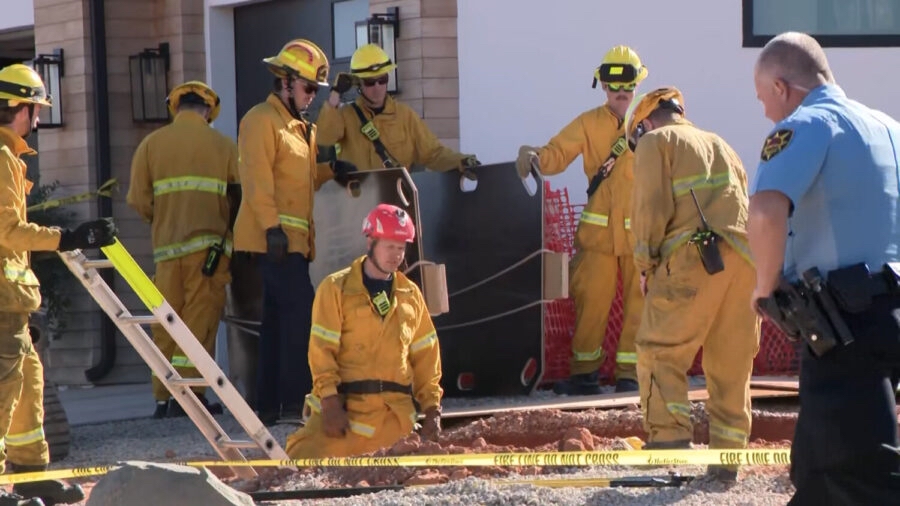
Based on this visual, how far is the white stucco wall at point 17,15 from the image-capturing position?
13.8 metres

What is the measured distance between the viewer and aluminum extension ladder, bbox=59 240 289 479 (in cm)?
729

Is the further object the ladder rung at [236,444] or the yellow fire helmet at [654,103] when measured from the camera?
the ladder rung at [236,444]

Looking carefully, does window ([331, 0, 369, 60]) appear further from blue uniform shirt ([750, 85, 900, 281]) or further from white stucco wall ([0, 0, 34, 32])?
blue uniform shirt ([750, 85, 900, 281])

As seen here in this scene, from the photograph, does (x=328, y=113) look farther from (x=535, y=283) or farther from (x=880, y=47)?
(x=880, y=47)

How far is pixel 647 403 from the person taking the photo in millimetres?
6895

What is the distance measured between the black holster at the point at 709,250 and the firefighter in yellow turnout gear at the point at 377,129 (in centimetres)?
327

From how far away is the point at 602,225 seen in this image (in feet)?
32.0

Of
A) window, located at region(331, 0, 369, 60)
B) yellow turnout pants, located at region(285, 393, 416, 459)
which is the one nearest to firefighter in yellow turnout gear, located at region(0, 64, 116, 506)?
yellow turnout pants, located at region(285, 393, 416, 459)

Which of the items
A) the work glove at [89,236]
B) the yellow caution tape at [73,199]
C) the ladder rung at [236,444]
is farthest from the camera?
the yellow caution tape at [73,199]

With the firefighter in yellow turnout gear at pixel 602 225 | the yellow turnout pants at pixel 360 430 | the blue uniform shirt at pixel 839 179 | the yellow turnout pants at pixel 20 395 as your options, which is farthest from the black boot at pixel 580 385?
the blue uniform shirt at pixel 839 179

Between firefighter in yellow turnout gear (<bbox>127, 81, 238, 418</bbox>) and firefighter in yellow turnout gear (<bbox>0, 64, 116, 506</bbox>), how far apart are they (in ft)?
9.56

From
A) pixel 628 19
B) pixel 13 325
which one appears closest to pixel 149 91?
pixel 628 19

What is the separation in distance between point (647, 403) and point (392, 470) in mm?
1119

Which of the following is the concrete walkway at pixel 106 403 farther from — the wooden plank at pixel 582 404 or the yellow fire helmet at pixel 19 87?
the yellow fire helmet at pixel 19 87
